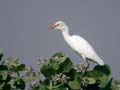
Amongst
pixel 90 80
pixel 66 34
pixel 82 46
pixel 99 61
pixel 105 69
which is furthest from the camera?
pixel 66 34

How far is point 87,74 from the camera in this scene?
22.7 feet

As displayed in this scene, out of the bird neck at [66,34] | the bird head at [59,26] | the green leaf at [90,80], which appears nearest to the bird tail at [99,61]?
the bird neck at [66,34]

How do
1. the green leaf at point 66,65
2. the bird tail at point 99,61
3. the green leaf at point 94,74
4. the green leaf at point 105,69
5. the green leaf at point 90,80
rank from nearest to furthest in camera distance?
the green leaf at point 66,65
the green leaf at point 90,80
the green leaf at point 94,74
the green leaf at point 105,69
the bird tail at point 99,61

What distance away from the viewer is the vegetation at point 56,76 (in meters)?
6.45

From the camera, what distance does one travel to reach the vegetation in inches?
254

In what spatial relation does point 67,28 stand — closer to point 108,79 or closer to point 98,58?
point 98,58

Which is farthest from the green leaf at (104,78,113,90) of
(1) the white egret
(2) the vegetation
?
(1) the white egret

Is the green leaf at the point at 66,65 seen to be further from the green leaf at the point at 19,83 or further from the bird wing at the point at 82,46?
the bird wing at the point at 82,46

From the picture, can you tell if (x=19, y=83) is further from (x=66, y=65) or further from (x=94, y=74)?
(x=94, y=74)

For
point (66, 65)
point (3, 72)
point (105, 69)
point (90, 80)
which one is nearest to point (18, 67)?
point (3, 72)

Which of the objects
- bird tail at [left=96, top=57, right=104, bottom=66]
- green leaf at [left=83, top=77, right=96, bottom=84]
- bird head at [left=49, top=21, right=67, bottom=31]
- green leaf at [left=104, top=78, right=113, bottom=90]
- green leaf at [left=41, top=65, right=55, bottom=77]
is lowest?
green leaf at [left=104, top=78, right=113, bottom=90]

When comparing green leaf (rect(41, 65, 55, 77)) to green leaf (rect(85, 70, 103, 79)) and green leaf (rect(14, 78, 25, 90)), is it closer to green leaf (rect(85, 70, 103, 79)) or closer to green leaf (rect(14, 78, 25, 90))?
green leaf (rect(14, 78, 25, 90))

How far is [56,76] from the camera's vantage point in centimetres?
641

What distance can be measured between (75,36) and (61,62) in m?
3.72
